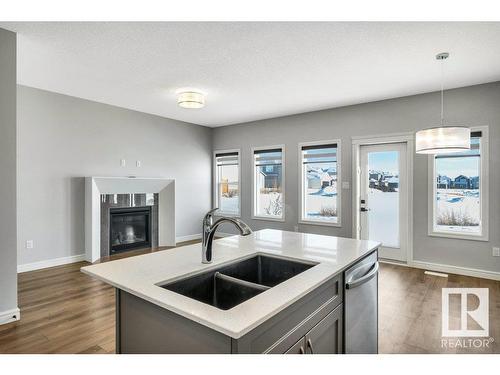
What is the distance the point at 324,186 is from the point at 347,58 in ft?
8.95

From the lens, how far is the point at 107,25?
2516 millimetres

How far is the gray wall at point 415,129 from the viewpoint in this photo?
3.88m

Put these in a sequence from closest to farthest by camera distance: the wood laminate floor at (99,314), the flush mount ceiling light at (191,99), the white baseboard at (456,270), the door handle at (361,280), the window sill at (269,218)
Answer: the door handle at (361,280) < the wood laminate floor at (99,314) < the white baseboard at (456,270) < the flush mount ceiling light at (191,99) < the window sill at (269,218)

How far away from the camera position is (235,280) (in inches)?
56.6

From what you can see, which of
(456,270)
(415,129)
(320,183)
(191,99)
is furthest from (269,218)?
(456,270)

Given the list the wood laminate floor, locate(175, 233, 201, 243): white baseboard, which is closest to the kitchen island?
the wood laminate floor

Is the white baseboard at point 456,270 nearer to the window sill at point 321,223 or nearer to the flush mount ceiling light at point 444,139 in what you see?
the window sill at point 321,223

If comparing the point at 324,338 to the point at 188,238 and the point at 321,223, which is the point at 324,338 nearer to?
the point at 321,223

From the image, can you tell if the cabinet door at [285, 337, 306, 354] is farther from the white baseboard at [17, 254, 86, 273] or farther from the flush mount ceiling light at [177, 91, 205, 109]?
the white baseboard at [17, 254, 86, 273]

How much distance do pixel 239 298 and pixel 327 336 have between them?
18.7 inches

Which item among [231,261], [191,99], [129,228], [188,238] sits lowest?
[188,238]

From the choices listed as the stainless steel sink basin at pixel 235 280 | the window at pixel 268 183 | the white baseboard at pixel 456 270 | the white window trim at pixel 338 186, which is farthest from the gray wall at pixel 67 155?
the white baseboard at pixel 456 270

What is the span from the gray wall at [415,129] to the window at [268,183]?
0.54 ft
